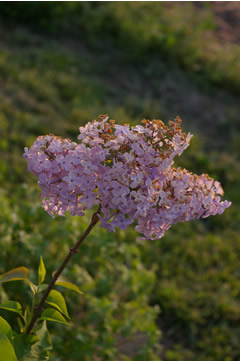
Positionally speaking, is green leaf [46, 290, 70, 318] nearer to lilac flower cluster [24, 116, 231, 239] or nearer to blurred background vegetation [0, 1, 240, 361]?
lilac flower cluster [24, 116, 231, 239]

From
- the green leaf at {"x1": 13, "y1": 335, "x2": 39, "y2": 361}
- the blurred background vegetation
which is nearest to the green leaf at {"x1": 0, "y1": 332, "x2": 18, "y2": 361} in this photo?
the green leaf at {"x1": 13, "y1": 335, "x2": 39, "y2": 361}

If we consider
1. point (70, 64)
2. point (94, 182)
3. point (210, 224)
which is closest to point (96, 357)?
point (94, 182)

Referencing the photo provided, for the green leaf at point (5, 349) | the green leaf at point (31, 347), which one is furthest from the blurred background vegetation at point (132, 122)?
the green leaf at point (5, 349)

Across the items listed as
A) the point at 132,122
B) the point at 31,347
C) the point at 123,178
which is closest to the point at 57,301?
the point at 31,347

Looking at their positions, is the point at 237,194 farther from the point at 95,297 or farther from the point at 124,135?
the point at 124,135

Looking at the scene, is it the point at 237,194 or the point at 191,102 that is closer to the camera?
the point at 237,194

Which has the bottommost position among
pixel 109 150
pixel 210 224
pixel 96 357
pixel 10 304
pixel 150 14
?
pixel 10 304
